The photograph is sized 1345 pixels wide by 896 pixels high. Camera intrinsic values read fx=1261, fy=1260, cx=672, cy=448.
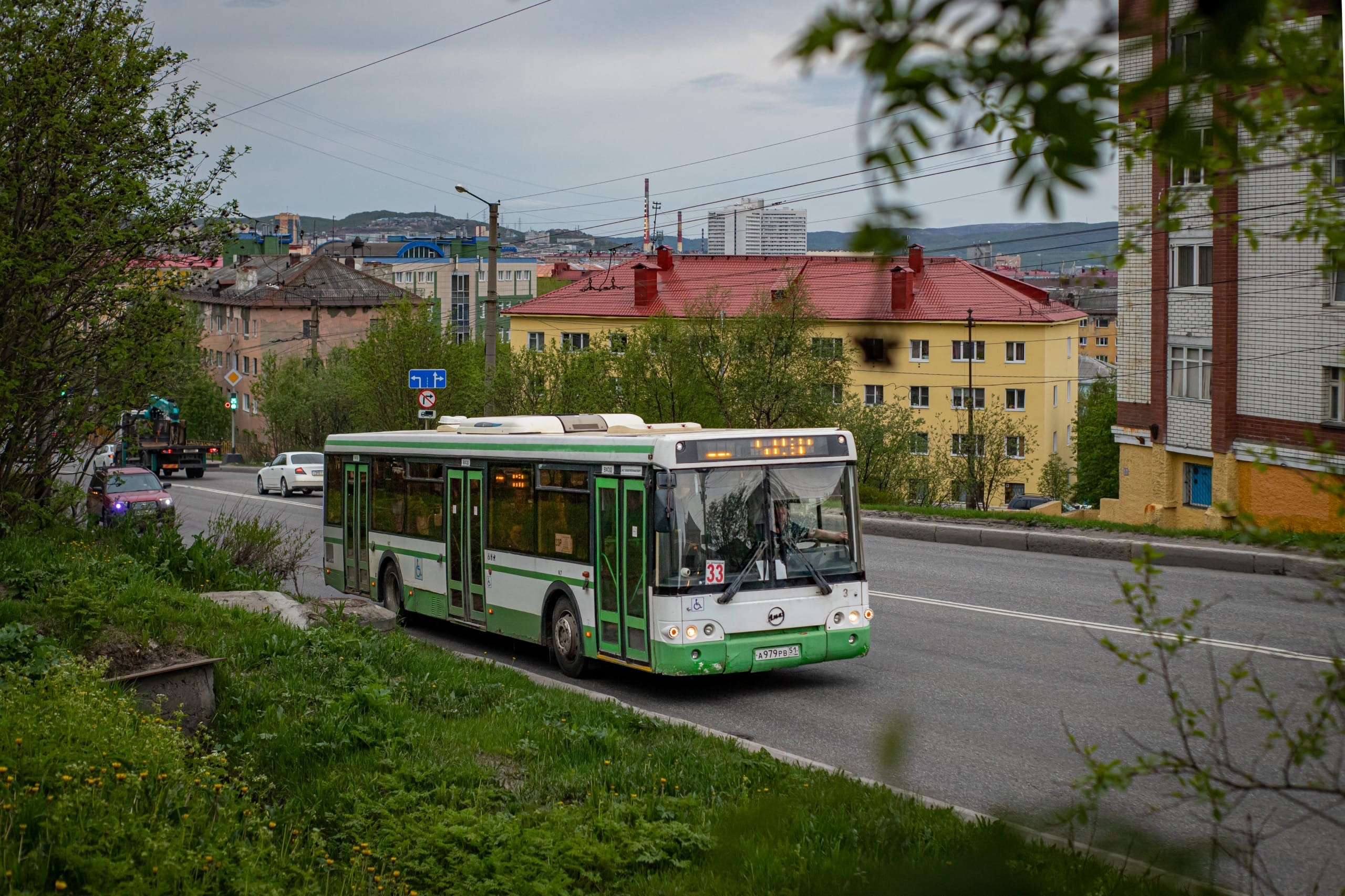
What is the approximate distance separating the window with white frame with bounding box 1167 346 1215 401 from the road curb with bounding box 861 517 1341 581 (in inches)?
591

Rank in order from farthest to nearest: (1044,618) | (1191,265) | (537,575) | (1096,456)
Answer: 1. (1096,456)
2. (1191,265)
3. (1044,618)
4. (537,575)

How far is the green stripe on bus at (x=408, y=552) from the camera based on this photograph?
51.7ft

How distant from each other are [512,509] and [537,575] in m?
0.94

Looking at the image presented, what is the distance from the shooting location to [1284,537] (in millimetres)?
2492

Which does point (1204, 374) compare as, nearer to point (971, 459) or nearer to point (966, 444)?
point (971, 459)

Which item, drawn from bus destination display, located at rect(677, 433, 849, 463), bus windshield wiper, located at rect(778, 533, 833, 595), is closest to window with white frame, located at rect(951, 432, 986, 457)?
bus destination display, located at rect(677, 433, 849, 463)

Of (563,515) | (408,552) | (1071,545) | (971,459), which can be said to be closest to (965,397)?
(971,459)

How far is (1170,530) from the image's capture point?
66.5ft

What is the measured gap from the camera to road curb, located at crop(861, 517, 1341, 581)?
1731 cm

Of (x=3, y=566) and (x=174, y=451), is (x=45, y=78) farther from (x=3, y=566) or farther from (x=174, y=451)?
(x=174, y=451)

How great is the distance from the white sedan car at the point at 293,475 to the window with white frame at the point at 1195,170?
43.6 meters

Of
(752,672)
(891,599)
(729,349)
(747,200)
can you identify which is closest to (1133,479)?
(729,349)

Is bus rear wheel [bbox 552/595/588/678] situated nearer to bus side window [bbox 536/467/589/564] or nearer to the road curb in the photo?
bus side window [bbox 536/467/589/564]

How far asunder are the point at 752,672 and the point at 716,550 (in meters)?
1.99
